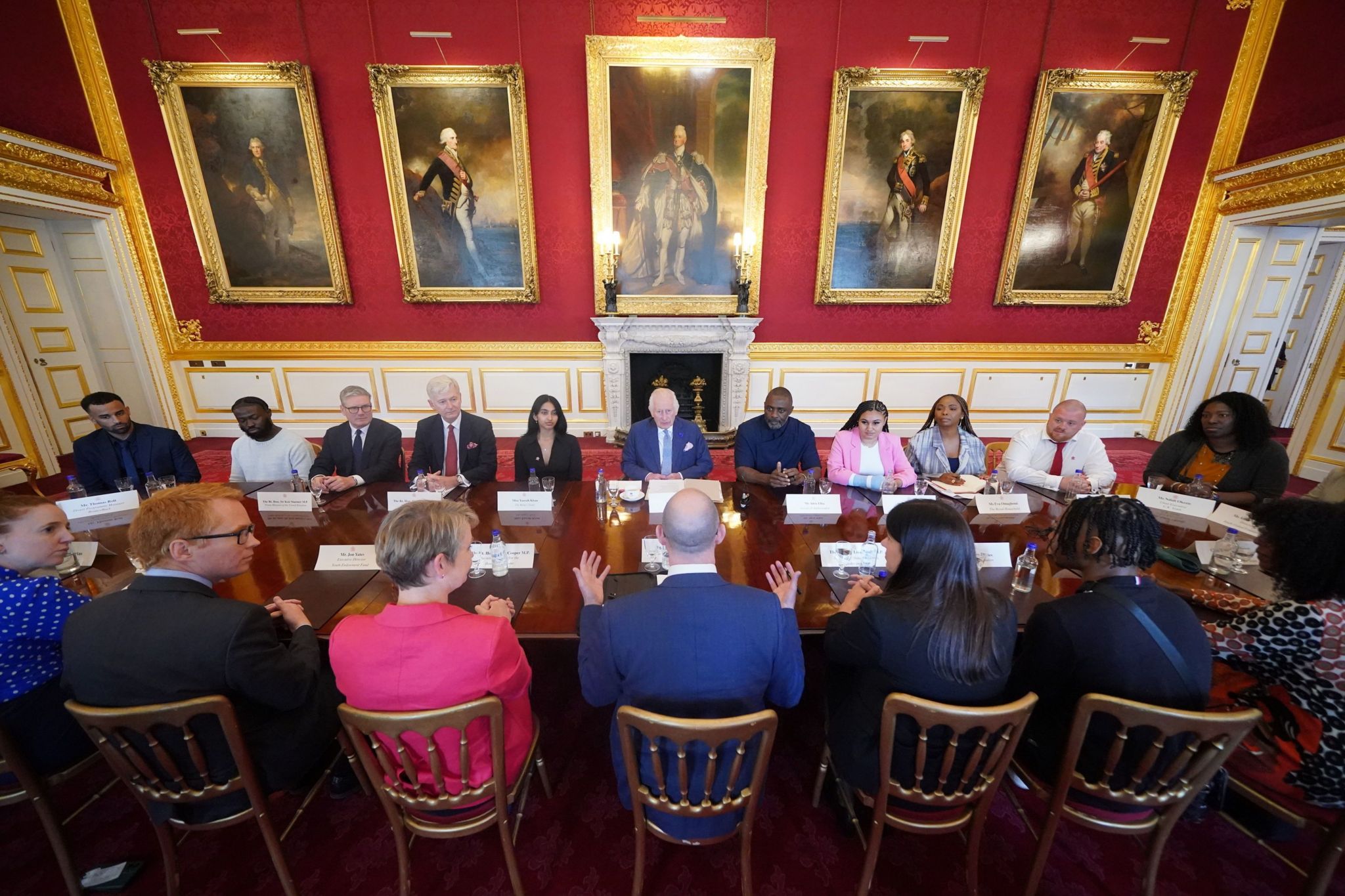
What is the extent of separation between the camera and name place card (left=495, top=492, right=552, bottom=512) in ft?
8.72

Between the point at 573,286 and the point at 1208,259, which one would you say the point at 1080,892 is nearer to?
the point at 573,286

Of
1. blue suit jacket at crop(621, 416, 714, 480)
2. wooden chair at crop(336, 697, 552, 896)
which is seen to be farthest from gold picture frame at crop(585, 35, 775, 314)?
wooden chair at crop(336, 697, 552, 896)

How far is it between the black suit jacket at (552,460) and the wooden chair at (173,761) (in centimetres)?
213

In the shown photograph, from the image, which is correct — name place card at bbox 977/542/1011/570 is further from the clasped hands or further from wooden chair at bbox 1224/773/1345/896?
wooden chair at bbox 1224/773/1345/896

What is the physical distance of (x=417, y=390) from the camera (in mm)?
6484

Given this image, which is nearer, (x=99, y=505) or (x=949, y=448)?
(x=99, y=505)

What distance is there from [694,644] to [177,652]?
140cm

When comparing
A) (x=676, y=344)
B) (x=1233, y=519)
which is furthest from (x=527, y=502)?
(x=676, y=344)

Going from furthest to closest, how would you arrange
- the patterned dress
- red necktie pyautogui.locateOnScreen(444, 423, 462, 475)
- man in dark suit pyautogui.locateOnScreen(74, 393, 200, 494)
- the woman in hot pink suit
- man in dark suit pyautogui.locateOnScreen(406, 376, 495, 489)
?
red necktie pyautogui.locateOnScreen(444, 423, 462, 475), man in dark suit pyautogui.locateOnScreen(406, 376, 495, 489), man in dark suit pyautogui.locateOnScreen(74, 393, 200, 494), the patterned dress, the woman in hot pink suit

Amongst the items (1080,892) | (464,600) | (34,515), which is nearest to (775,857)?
(1080,892)

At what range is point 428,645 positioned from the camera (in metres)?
1.32

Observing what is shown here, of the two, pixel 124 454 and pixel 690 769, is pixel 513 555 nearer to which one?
pixel 690 769

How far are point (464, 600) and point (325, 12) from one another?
689 centimetres

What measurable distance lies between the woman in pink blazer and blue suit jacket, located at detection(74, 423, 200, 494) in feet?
14.0
